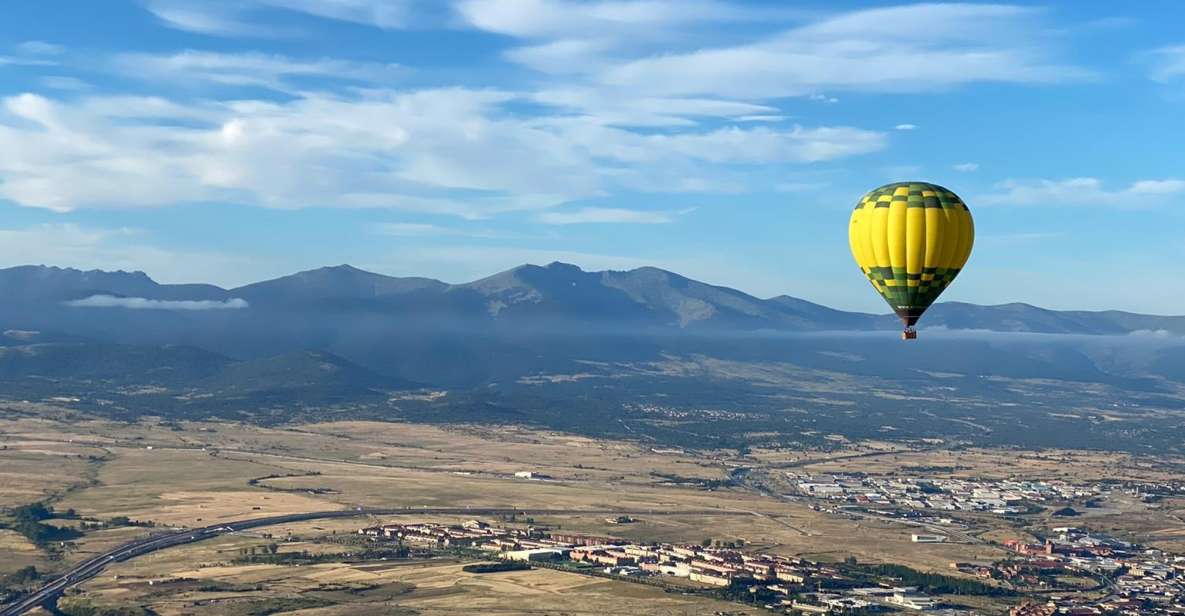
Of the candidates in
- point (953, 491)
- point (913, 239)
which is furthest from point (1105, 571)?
point (953, 491)

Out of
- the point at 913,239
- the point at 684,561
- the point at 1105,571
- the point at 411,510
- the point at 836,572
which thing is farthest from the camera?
the point at 411,510

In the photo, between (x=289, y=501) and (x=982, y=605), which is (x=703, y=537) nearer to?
(x=982, y=605)

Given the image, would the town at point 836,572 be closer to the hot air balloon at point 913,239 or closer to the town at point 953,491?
the hot air balloon at point 913,239

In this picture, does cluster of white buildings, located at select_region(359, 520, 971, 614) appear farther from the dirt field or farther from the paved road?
the paved road

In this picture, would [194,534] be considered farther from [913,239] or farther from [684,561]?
[913,239]

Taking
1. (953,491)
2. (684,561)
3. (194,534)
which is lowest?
(194,534)

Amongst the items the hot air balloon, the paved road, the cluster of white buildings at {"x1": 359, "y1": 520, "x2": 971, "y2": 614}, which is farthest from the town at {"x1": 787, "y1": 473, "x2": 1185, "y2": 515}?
the hot air balloon

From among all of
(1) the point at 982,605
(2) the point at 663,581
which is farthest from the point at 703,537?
(1) the point at 982,605

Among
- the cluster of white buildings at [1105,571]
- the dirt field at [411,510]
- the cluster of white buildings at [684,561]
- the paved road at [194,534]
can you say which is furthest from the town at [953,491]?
the cluster of white buildings at [684,561]
